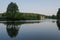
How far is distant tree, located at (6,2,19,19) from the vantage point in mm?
78113

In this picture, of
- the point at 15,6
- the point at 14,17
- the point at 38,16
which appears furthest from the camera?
the point at 38,16

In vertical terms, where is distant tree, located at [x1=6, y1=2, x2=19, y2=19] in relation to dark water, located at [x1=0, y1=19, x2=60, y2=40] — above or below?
below

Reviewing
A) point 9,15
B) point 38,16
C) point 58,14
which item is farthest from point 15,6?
point 58,14

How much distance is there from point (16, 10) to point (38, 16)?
109 ft

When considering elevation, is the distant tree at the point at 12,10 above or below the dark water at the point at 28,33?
below

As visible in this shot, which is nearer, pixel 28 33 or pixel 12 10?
pixel 28 33

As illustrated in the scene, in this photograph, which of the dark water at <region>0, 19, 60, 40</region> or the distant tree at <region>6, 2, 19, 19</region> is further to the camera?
the distant tree at <region>6, 2, 19, 19</region>

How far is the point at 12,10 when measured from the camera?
3152 inches

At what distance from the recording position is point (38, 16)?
110m

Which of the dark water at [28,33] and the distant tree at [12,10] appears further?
the distant tree at [12,10]

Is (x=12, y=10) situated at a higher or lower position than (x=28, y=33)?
lower

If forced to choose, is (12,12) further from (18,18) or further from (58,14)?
(58,14)

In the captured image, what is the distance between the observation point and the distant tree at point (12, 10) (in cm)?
7811

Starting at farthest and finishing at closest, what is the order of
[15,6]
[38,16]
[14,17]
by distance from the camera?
[38,16] < [15,6] < [14,17]
